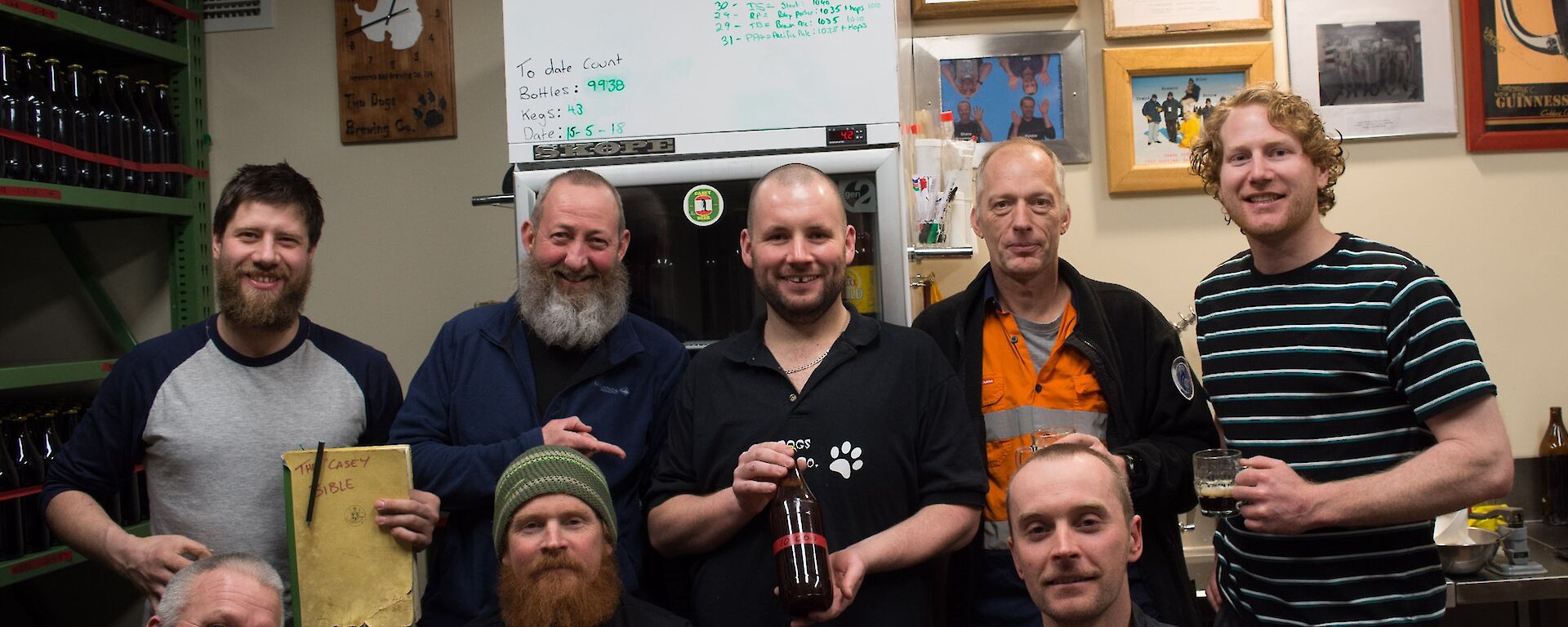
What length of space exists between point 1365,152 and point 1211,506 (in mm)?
1990

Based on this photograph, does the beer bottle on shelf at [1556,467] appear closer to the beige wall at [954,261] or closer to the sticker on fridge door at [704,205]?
the beige wall at [954,261]

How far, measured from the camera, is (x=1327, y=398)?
1861 millimetres

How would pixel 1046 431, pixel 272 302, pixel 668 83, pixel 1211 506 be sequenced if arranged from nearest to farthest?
pixel 1211 506 → pixel 1046 431 → pixel 272 302 → pixel 668 83

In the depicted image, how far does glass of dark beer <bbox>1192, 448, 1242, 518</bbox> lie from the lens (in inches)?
70.9

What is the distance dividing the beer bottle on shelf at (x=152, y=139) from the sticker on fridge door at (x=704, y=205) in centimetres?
190

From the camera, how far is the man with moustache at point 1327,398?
173 cm

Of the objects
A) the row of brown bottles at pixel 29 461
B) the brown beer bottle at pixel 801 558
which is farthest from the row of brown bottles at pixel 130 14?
the brown beer bottle at pixel 801 558

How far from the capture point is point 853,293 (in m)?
2.49

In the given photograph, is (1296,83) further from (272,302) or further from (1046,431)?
(272,302)

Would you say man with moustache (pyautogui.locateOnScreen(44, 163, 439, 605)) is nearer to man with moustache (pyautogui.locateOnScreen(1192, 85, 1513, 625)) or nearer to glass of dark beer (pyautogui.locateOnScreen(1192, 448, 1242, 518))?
glass of dark beer (pyautogui.locateOnScreen(1192, 448, 1242, 518))

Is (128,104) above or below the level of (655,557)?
above

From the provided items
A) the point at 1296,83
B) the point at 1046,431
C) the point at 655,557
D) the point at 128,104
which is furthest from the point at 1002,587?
the point at 128,104

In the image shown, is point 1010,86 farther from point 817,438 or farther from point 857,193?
point 817,438

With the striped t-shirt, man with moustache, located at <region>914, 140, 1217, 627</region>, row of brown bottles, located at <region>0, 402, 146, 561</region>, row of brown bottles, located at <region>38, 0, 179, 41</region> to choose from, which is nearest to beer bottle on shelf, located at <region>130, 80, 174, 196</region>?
row of brown bottles, located at <region>38, 0, 179, 41</region>
